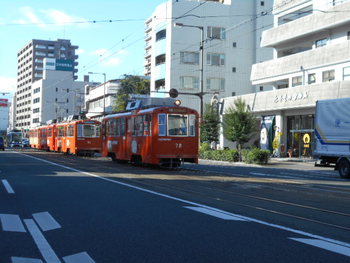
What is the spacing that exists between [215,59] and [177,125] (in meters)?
35.7

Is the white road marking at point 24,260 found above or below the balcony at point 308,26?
below

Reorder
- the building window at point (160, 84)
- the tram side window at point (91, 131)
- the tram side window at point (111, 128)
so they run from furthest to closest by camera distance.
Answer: the building window at point (160, 84), the tram side window at point (91, 131), the tram side window at point (111, 128)

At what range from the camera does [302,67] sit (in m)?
36.8

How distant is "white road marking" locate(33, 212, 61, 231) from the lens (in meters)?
7.66

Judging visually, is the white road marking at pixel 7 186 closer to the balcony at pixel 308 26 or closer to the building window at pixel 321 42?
the balcony at pixel 308 26

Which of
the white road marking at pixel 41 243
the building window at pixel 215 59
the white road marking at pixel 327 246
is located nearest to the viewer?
the white road marking at pixel 41 243

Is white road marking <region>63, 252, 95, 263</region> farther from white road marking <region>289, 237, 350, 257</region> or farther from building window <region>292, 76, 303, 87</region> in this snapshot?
building window <region>292, 76, 303, 87</region>

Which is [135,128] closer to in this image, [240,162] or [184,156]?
[184,156]

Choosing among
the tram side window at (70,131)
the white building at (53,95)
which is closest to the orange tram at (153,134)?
the tram side window at (70,131)

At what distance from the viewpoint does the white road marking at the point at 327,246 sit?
6.07 metres

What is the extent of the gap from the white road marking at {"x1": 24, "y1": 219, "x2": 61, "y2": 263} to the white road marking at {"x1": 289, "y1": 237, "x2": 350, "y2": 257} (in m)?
3.36

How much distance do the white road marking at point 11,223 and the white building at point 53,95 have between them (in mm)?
118863

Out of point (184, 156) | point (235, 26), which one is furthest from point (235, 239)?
point (235, 26)

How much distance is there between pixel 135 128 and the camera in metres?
24.1
